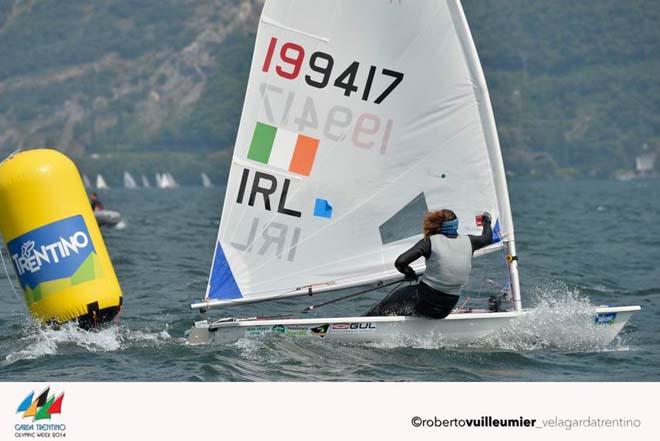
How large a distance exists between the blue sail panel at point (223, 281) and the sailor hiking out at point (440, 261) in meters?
1.92

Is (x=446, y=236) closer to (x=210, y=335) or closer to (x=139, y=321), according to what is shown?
(x=210, y=335)

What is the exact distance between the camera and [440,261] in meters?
10.7

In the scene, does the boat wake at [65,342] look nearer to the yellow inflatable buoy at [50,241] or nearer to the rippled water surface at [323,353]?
the rippled water surface at [323,353]

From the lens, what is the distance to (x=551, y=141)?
162750 mm

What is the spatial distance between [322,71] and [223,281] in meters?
2.41

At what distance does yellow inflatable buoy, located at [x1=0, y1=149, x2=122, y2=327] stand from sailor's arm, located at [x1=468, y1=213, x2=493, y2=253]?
3.71 m

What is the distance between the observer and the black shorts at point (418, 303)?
10.8 metres

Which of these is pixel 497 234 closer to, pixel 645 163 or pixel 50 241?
pixel 50 241

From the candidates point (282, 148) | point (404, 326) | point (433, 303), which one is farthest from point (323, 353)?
point (282, 148)

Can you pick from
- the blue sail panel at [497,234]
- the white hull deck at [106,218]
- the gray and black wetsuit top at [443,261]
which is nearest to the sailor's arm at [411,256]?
the gray and black wetsuit top at [443,261]
